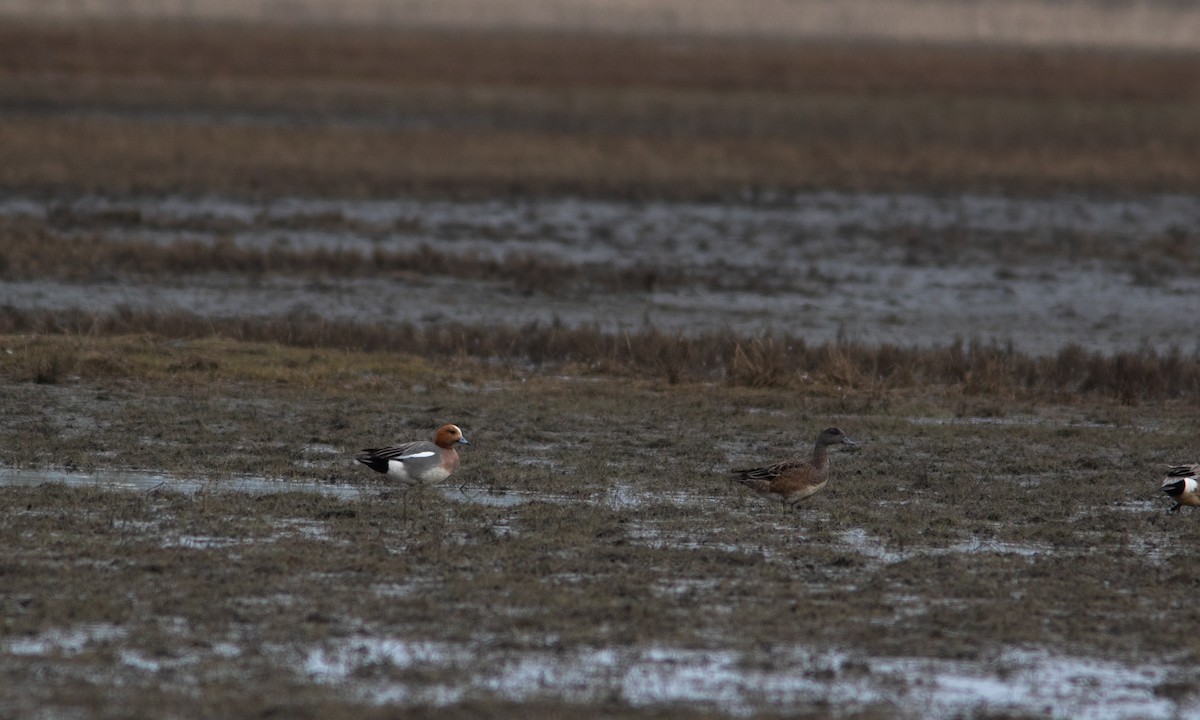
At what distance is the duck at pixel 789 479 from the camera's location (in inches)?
420

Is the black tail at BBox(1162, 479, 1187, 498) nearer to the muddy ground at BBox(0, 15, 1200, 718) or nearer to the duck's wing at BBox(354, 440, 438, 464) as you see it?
the muddy ground at BBox(0, 15, 1200, 718)

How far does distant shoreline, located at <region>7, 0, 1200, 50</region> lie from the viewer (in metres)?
118

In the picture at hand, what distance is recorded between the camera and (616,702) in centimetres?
706

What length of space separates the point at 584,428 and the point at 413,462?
121 inches

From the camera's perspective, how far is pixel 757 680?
7.40 m

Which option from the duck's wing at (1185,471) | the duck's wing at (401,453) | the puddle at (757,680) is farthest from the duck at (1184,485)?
the duck's wing at (401,453)

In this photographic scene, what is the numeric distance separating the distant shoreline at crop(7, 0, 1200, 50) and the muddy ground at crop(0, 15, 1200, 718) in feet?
267

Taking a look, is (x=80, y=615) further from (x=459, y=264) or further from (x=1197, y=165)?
(x=1197, y=165)

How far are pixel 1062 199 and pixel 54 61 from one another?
3623 centimetres

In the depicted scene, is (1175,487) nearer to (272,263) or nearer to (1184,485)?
(1184,485)

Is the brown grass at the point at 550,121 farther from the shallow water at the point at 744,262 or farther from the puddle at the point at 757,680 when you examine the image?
the puddle at the point at 757,680

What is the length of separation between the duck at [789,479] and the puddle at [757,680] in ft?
9.55

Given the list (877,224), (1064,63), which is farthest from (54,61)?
(1064,63)

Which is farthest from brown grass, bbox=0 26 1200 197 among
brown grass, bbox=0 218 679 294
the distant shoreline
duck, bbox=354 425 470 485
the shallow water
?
the distant shoreline
